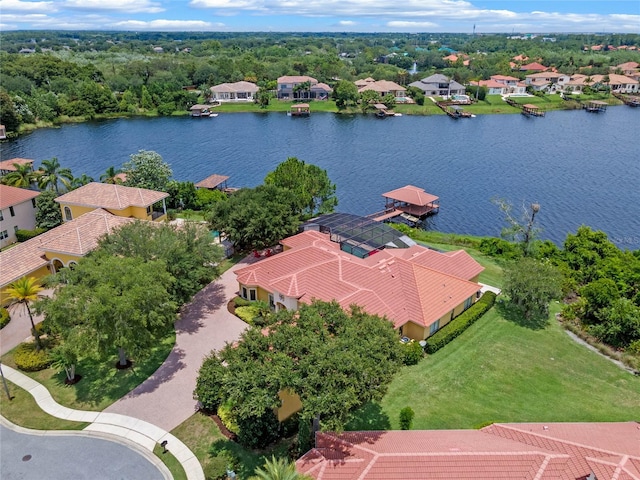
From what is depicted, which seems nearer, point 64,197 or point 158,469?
point 158,469

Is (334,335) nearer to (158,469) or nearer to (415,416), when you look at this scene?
(415,416)

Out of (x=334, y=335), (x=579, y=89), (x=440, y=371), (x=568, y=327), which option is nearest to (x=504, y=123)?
(x=579, y=89)

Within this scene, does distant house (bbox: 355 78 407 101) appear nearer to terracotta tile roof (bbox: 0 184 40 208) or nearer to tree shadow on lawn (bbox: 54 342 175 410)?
terracotta tile roof (bbox: 0 184 40 208)

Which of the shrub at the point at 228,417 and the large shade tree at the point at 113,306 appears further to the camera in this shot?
the large shade tree at the point at 113,306

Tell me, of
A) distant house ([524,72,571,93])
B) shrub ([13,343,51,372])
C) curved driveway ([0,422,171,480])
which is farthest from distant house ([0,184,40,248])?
distant house ([524,72,571,93])

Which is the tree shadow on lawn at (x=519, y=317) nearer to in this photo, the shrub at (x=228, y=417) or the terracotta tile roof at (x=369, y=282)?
the terracotta tile roof at (x=369, y=282)

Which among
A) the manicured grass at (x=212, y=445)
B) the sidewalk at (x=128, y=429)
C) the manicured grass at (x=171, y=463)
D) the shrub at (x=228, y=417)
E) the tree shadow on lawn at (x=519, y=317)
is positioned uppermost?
the shrub at (x=228, y=417)

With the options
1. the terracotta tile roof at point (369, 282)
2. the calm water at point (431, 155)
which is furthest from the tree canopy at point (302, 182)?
the terracotta tile roof at point (369, 282)

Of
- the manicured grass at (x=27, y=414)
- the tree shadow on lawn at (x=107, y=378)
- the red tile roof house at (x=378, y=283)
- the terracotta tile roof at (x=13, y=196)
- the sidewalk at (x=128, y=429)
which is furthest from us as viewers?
the terracotta tile roof at (x=13, y=196)
